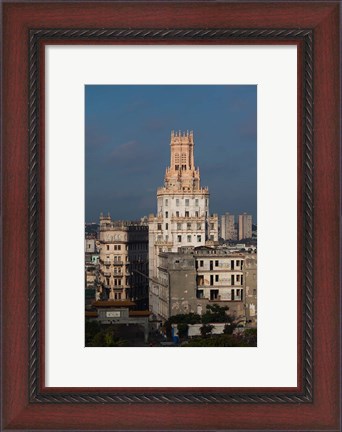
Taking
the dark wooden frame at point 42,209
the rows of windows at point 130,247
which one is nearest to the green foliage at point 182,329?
the dark wooden frame at point 42,209

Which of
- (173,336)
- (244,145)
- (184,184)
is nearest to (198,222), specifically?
(184,184)

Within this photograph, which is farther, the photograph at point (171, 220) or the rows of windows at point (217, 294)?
the rows of windows at point (217, 294)

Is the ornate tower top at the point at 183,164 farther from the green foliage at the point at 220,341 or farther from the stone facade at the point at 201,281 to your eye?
the green foliage at the point at 220,341

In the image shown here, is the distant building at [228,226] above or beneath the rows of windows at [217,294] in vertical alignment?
above

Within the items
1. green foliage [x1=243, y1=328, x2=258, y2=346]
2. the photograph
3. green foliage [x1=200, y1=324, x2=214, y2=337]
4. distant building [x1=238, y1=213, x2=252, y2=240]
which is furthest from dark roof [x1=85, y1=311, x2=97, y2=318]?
distant building [x1=238, y1=213, x2=252, y2=240]

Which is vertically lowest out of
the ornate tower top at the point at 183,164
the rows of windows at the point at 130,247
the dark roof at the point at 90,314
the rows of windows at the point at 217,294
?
the rows of windows at the point at 217,294

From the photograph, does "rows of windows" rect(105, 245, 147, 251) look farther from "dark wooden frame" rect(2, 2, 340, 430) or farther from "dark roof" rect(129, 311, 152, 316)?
"dark wooden frame" rect(2, 2, 340, 430)
